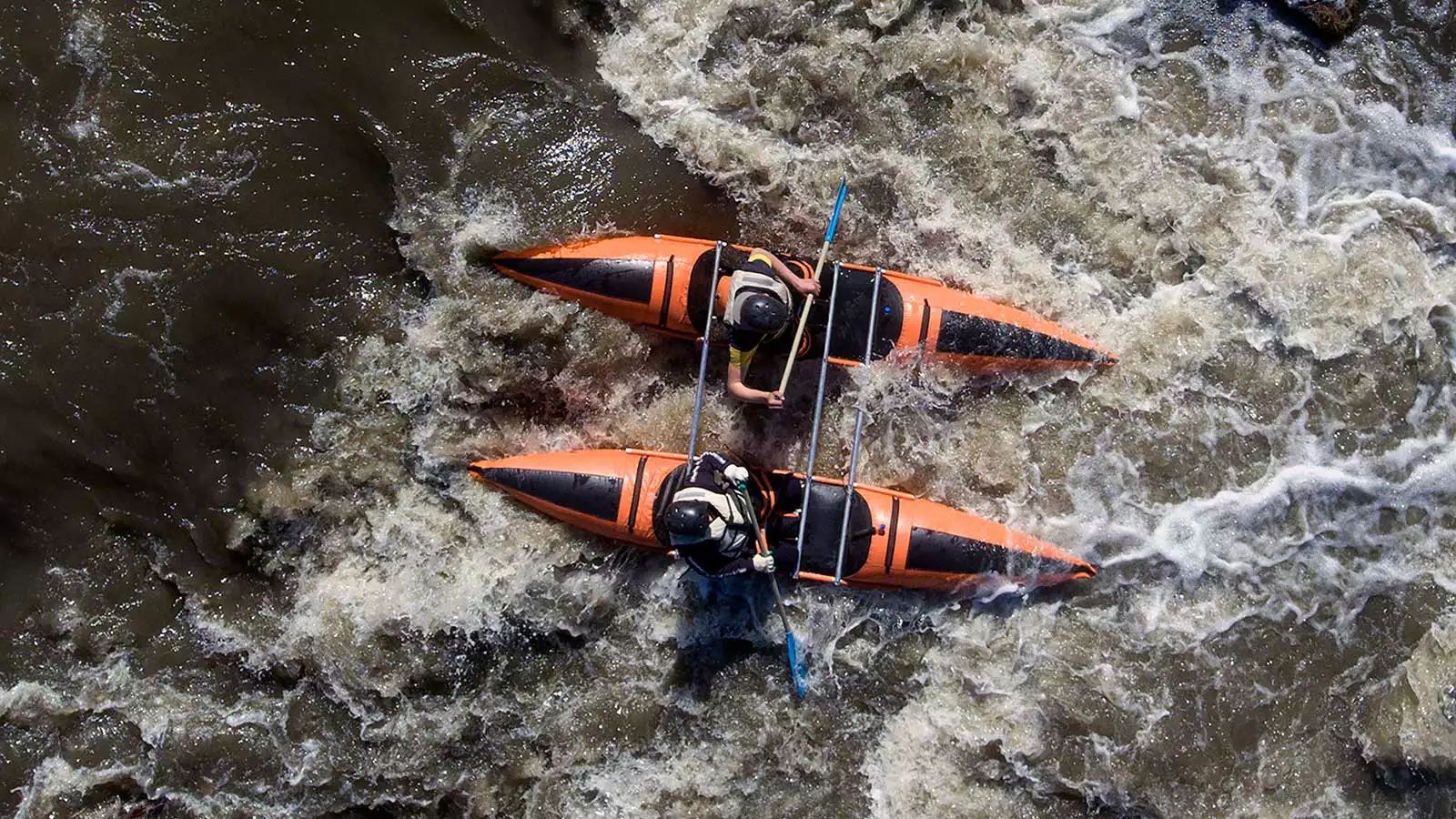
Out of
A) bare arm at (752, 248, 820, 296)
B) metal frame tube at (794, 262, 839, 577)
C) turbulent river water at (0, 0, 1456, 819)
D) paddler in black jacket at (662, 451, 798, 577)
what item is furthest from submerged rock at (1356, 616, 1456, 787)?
bare arm at (752, 248, 820, 296)

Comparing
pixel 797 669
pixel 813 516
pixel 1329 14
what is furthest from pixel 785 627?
pixel 1329 14

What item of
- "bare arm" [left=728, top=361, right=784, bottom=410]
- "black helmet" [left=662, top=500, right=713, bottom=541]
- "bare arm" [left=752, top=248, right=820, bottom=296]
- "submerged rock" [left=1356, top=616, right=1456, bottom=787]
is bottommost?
"submerged rock" [left=1356, top=616, right=1456, bottom=787]

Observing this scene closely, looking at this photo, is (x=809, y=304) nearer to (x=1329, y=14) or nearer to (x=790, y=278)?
(x=790, y=278)

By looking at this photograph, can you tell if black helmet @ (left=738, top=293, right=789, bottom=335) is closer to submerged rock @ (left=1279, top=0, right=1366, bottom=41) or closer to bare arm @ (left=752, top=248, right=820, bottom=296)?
bare arm @ (left=752, top=248, right=820, bottom=296)

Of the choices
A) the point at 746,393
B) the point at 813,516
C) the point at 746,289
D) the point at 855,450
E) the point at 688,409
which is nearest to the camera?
the point at 746,289

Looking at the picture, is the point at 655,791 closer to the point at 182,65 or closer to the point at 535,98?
the point at 535,98

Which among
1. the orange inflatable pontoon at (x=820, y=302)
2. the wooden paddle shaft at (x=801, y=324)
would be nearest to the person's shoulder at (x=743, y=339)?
the wooden paddle shaft at (x=801, y=324)

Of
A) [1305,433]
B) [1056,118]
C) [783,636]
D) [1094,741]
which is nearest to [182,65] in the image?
[783,636]
